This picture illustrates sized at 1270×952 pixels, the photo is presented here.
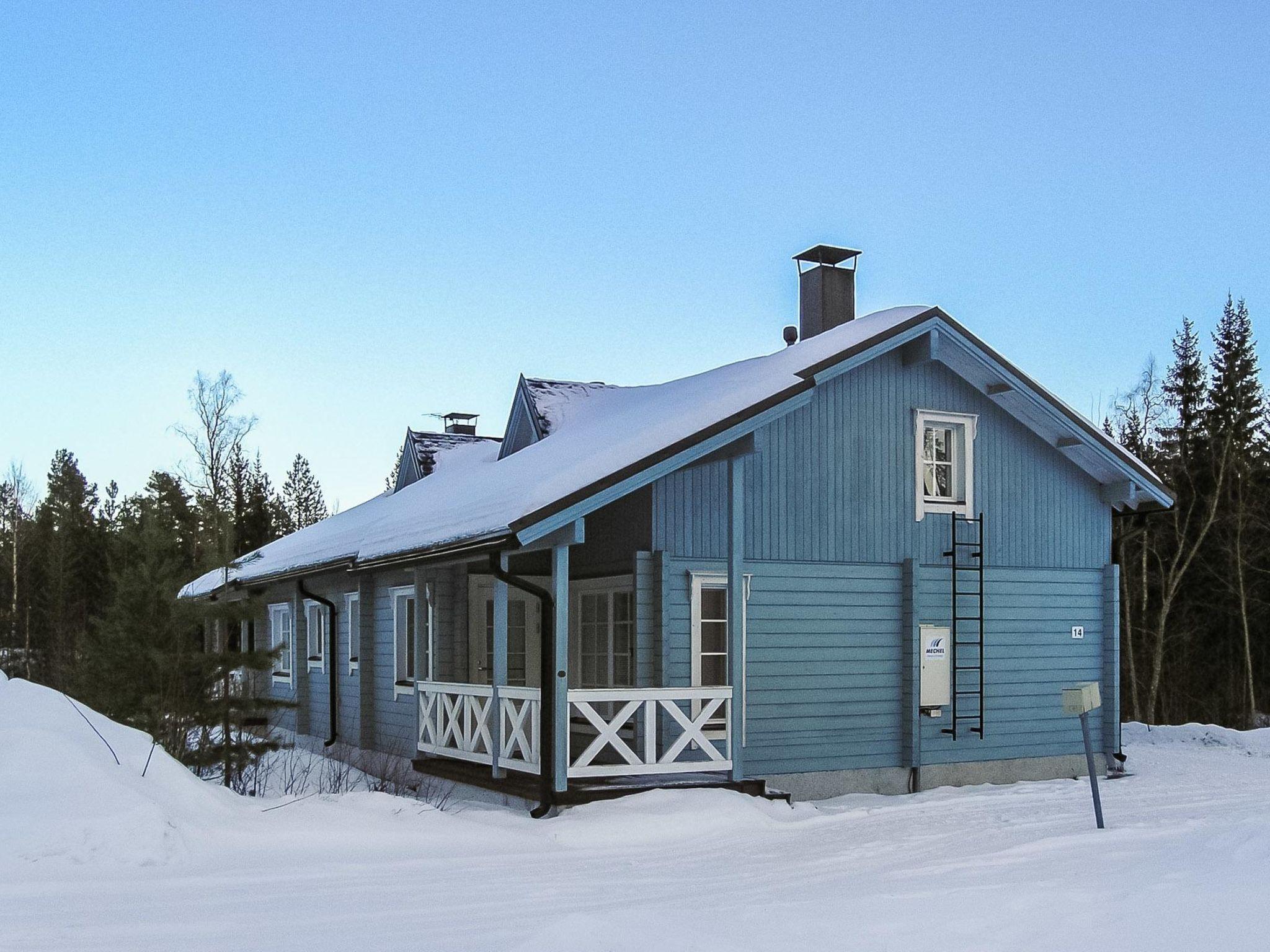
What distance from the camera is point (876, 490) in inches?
557

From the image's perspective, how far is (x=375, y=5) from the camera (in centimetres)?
1423

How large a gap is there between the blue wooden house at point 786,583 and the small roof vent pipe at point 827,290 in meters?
0.18

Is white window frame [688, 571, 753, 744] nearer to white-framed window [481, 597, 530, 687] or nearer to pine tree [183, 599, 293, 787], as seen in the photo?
white-framed window [481, 597, 530, 687]

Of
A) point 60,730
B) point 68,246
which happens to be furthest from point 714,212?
point 60,730

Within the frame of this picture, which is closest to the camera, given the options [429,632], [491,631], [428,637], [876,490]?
[876,490]

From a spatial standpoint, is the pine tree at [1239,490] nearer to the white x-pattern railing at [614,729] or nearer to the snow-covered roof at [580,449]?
the snow-covered roof at [580,449]

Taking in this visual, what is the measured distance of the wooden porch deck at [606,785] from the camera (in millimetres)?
11469

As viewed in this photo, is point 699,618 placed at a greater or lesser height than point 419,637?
greater

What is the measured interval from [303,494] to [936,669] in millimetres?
48273

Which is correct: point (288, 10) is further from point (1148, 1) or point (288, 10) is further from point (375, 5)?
point (1148, 1)

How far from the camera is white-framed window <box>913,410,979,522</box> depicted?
47.9 feet

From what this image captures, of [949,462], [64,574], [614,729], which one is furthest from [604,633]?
[64,574]

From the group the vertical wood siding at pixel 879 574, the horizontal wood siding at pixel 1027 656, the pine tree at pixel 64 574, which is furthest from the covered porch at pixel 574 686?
the pine tree at pixel 64 574

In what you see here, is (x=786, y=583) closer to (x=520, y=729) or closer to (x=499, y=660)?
(x=499, y=660)
